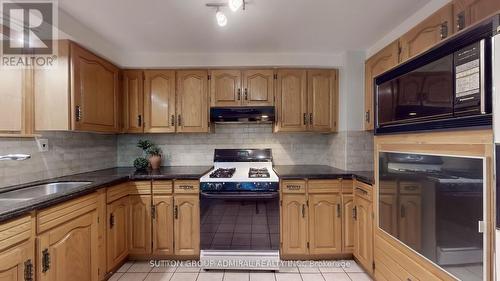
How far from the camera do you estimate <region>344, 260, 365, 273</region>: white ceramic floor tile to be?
2.33 metres

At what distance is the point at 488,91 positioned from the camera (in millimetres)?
885

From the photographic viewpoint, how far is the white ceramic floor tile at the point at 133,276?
7.22ft

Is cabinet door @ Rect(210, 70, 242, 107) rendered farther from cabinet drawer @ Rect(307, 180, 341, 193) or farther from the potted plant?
cabinet drawer @ Rect(307, 180, 341, 193)

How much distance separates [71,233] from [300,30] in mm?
2375

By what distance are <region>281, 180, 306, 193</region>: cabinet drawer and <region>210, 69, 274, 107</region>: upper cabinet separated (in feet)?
3.04

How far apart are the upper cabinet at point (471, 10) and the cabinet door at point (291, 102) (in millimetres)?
1478

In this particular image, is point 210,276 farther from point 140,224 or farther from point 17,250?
point 17,250

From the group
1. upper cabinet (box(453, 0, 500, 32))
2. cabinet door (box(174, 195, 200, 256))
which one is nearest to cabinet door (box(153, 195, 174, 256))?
cabinet door (box(174, 195, 200, 256))

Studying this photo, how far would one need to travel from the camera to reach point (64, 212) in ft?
5.20

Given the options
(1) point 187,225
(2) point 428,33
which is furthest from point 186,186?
(2) point 428,33

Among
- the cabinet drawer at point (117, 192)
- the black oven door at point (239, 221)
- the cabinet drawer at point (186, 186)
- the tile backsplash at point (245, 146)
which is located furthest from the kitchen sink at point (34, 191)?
the black oven door at point (239, 221)

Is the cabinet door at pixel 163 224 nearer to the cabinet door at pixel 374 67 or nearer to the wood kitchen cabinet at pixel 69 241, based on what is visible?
the wood kitchen cabinet at pixel 69 241

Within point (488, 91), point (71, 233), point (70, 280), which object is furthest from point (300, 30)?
point (70, 280)

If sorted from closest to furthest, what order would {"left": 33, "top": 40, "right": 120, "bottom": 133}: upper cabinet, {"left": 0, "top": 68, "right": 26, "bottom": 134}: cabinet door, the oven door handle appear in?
1. {"left": 0, "top": 68, "right": 26, "bottom": 134}: cabinet door
2. {"left": 33, "top": 40, "right": 120, "bottom": 133}: upper cabinet
3. the oven door handle
